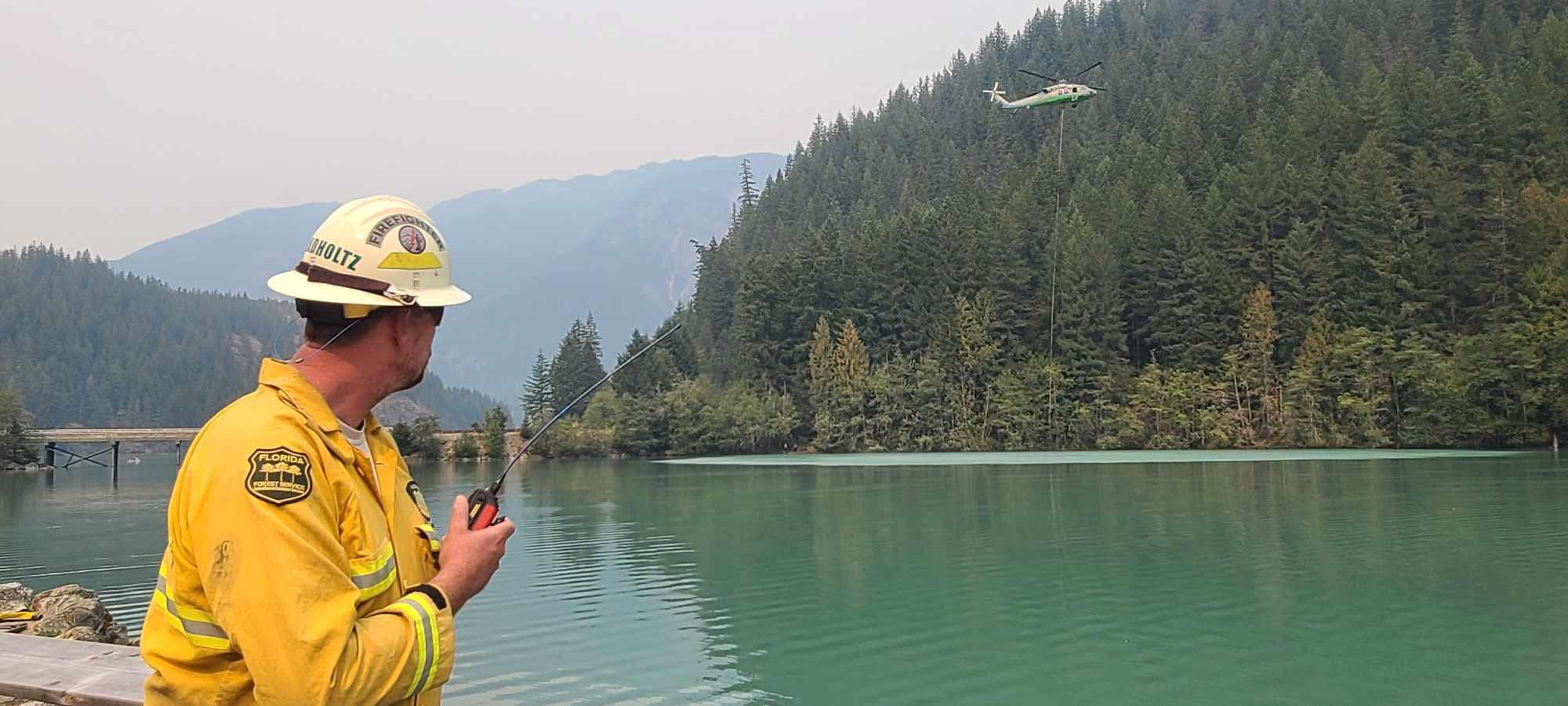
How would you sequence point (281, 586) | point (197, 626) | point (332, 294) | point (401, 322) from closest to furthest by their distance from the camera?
1. point (281, 586)
2. point (197, 626)
3. point (332, 294)
4. point (401, 322)

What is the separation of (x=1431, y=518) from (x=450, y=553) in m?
22.1

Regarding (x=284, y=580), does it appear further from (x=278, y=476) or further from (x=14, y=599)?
(x=14, y=599)

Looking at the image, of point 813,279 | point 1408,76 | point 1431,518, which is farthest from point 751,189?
point 1431,518

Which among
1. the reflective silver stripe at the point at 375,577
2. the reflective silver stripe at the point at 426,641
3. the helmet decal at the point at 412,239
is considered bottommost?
the reflective silver stripe at the point at 426,641

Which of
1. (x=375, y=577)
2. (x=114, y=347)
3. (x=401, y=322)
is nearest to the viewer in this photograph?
(x=375, y=577)

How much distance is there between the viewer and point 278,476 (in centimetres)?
192

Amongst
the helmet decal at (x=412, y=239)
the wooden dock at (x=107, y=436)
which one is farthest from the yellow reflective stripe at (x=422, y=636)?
the wooden dock at (x=107, y=436)

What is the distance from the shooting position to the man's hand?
7.23 feet

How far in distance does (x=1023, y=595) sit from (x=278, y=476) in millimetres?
12597

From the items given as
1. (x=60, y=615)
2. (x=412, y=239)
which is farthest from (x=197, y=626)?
(x=60, y=615)

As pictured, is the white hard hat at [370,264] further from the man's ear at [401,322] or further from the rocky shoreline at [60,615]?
the rocky shoreline at [60,615]

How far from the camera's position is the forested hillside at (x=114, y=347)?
155 m

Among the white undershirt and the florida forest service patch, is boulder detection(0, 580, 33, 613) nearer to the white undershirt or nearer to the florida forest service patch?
the white undershirt

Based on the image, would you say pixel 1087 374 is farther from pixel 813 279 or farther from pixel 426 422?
pixel 426 422
